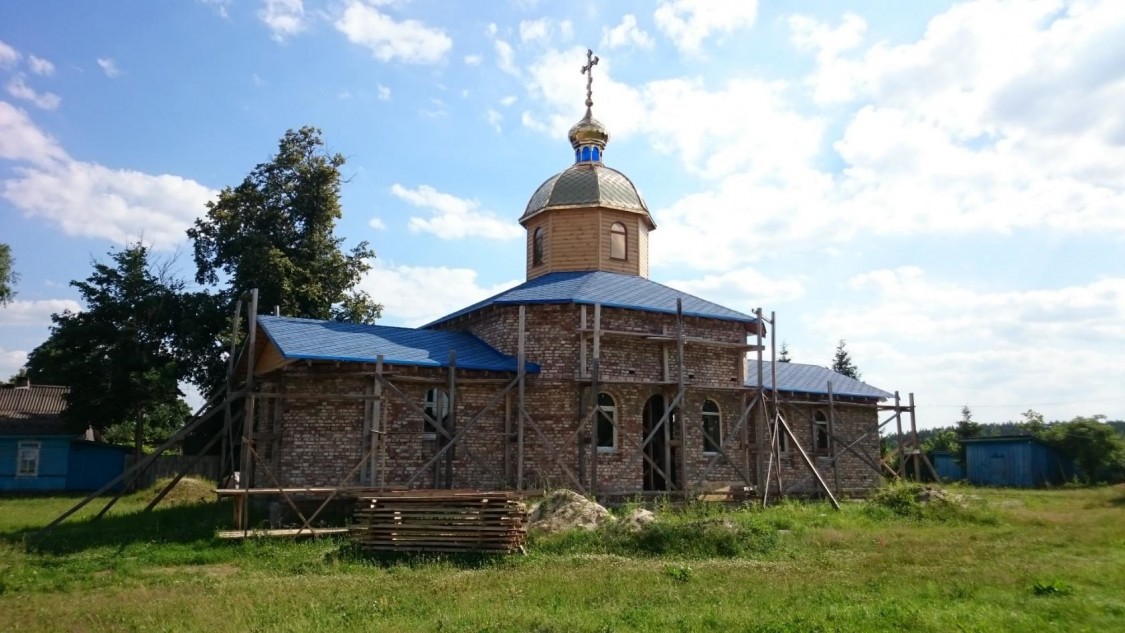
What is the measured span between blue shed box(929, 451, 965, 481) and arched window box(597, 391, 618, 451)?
2344 centimetres

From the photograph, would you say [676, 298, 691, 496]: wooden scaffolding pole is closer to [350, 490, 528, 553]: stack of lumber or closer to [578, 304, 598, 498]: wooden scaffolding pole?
[578, 304, 598, 498]: wooden scaffolding pole

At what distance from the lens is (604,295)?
63.2 ft

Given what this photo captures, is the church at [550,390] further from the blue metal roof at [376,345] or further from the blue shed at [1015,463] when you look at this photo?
the blue shed at [1015,463]

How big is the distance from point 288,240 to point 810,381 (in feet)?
61.4

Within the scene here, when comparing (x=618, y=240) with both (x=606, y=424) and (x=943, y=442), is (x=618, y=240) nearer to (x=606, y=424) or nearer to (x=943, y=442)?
(x=606, y=424)

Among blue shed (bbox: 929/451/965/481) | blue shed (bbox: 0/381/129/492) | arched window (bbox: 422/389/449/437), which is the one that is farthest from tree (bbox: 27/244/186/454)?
blue shed (bbox: 929/451/965/481)

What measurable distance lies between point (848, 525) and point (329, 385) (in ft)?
35.7

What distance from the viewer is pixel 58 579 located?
11.0m

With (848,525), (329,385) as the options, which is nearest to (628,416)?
(848,525)

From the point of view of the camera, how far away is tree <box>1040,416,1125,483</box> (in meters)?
33.3

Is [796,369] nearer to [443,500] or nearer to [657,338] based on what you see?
[657,338]

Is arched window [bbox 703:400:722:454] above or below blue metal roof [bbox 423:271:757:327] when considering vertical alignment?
below

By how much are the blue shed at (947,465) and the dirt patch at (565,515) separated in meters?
27.2

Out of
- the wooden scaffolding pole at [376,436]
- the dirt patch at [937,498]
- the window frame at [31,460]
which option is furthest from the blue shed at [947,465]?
the window frame at [31,460]
